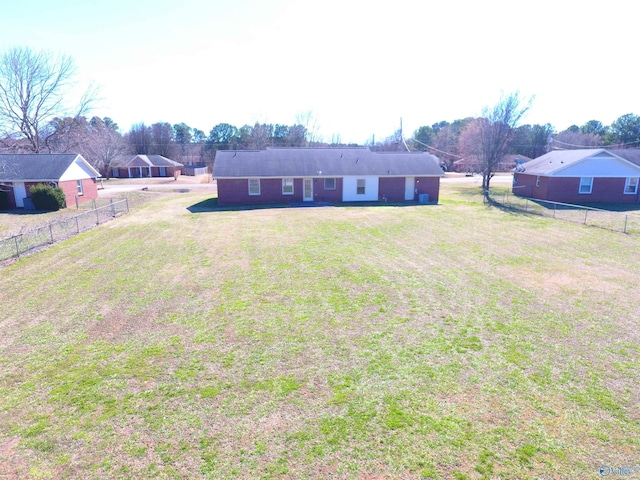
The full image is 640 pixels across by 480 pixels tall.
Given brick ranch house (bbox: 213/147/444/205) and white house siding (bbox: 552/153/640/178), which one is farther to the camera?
white house siding (bbox: 552/153/640/178)

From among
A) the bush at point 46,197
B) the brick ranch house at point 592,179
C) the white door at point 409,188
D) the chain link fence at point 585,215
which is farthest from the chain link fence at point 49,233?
the brick ranch house at point 592,179

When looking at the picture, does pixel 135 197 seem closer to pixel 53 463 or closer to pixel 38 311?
pixel 38 311

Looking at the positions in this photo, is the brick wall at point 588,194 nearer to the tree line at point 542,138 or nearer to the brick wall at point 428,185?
the brick wall at point 428,185

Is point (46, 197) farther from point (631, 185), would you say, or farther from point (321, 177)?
point (631, 185)

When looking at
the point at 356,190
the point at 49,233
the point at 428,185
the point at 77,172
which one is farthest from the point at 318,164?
the point at 77,172

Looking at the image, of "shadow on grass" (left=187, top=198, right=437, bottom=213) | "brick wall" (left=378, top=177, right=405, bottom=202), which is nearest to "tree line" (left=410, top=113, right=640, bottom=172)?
"brick wall" (left=378, top=177, right=405, bottom=202)

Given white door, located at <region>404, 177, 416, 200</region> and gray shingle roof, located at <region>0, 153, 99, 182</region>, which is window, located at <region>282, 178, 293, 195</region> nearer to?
white door, located at <region>404, 177, 416, 200</region>
